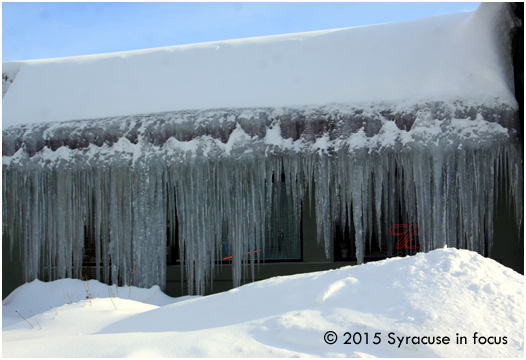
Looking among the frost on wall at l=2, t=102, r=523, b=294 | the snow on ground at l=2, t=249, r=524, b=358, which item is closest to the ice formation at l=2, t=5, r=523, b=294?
the frost on wall at l=2, t=102, r=523, b=294

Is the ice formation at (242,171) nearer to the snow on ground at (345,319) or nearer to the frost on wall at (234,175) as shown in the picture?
the frost on wall at (234,175)

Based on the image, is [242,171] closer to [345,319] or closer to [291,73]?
[291,73]

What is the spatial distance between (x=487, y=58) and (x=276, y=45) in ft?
8.89

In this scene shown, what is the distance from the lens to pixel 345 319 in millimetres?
2525

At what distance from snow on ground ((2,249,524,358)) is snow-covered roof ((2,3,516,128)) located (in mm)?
2427

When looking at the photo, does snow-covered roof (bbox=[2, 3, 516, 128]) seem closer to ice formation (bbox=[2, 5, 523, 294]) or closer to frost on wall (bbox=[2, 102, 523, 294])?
ice formation (bbox=[2, 5, 523, 294])

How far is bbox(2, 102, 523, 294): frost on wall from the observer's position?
467 centimetres

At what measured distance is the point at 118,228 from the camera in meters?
5.50

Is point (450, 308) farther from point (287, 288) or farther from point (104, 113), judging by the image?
point (104, 113)

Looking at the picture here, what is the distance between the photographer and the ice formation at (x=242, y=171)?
15.3 ft

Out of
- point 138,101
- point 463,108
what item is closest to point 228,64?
Result: point 138,101

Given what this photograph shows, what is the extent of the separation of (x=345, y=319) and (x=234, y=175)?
292 cm

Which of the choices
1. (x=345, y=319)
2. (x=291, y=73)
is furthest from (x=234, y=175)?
(x=345, y=319)

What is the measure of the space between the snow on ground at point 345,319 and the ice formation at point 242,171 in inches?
69.1
